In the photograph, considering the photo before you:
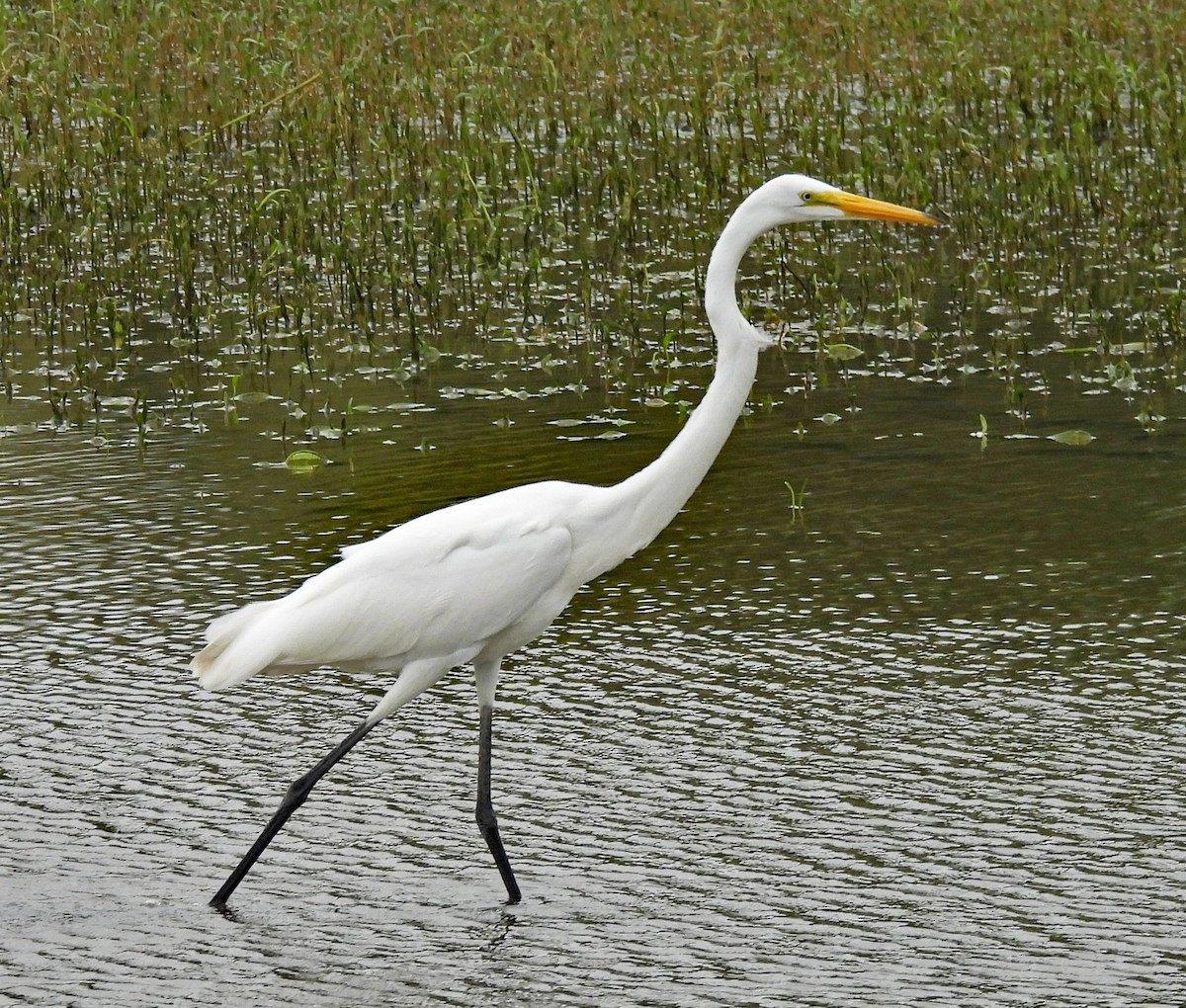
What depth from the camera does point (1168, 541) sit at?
25.0 feet

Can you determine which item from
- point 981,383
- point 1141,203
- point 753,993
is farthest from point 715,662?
point 1141,203

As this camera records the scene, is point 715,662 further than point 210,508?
No

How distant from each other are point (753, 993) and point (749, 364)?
5.24ft

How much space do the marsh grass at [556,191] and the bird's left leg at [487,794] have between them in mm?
4422

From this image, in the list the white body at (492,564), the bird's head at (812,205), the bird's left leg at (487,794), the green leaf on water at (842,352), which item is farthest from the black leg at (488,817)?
the green leaf on water at (842,352)

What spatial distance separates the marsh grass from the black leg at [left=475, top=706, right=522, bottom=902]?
15.1 ft

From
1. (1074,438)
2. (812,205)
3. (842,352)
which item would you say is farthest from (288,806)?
(842,352)

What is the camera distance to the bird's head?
5.34m

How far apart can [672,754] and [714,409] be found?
117 centimetres

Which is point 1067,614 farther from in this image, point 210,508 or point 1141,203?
point 1141,203

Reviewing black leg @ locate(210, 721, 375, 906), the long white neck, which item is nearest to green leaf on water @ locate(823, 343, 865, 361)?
the long white neck

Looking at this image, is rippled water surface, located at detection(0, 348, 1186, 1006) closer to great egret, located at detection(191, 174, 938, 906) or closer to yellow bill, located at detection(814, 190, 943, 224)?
great egret, located at detection(191, 174, 938, 906)

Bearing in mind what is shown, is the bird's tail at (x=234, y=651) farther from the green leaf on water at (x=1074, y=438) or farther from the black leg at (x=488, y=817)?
the green leaf on water at (x=1074, y=438)

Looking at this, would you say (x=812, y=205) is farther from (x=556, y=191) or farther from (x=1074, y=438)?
(x=556, y=191)
